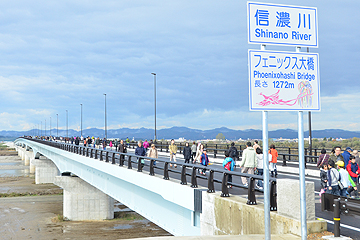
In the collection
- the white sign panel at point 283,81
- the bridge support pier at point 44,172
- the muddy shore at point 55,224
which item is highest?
the white sign panel at point 283,81

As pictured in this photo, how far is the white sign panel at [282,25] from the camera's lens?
5.40 m

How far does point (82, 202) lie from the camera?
37.1 metres

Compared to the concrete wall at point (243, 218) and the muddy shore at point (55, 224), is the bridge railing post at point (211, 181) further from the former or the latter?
the muddy shore at point (55, 224)

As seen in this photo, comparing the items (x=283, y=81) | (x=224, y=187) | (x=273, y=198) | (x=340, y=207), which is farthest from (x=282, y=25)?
(x=224, y=187)

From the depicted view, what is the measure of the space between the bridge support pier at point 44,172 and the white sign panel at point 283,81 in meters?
68.0

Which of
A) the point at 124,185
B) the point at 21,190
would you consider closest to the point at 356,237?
the point at 124,185

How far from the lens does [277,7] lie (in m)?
5.55

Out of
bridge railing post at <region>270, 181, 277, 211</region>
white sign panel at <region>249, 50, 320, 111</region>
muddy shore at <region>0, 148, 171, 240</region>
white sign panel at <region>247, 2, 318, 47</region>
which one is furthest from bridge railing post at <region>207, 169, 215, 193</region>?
muddy shore at <region>0, 148, 171, 240</region>

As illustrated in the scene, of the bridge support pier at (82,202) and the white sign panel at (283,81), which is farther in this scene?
the bridge support pier at (82,202)

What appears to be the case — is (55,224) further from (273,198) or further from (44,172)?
(44,172)

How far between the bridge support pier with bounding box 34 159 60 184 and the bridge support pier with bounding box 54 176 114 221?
32.9m

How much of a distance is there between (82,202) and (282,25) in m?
34.8

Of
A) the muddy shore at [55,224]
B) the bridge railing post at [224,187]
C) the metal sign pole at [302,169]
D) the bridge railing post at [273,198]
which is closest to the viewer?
the metal sign pole at [302,169]

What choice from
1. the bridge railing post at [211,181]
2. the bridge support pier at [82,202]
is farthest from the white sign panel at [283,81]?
the bridge support pier at [82,202]
